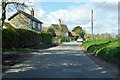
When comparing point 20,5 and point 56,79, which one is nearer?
point 56,79

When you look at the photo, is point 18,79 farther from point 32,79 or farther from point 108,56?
point 108,56

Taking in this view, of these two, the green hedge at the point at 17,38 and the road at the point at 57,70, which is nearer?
the road at the point at 57,70

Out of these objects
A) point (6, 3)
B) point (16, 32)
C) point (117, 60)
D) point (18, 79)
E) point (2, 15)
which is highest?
point (6, 3)

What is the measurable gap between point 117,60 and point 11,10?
1013 cm

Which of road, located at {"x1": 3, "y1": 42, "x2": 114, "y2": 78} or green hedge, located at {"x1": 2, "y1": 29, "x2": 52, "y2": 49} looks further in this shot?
green hedge, located at {"x1": 2, "y1": 29, "x2": 52, "y2": 49}

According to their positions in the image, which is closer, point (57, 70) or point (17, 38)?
point (57, 70)

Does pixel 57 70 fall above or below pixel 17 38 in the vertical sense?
below

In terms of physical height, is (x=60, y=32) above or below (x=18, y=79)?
above

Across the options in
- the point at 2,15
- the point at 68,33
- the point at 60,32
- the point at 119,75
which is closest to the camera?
the point at 119,75

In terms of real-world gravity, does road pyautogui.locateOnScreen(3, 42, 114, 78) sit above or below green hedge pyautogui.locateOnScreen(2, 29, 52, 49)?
below

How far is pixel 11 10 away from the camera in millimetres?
13180

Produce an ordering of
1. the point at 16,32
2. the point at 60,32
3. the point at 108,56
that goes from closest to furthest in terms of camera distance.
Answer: the point at 108,56 < the point at 16,32 < the point at 60,32

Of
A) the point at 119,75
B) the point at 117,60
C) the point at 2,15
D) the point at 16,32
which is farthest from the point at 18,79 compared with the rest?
the point at 16,32

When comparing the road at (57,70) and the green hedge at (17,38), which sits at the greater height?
the green hedge at (17,38)
